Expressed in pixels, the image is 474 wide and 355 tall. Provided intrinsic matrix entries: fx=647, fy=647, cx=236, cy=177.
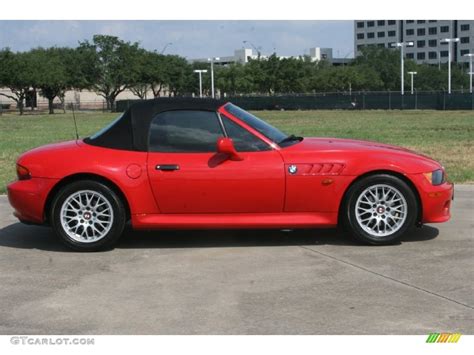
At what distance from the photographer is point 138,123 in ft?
21.0

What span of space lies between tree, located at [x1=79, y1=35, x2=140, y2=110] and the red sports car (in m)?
74.6

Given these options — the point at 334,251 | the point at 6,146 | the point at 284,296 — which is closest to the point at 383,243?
the point at 334,251

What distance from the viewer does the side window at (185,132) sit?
20.6 ft

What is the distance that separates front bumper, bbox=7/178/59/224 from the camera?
6270mm

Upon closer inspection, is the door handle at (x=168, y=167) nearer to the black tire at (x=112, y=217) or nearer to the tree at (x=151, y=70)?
the black tire at (x=112, y=217)

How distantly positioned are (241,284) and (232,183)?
1260 mm

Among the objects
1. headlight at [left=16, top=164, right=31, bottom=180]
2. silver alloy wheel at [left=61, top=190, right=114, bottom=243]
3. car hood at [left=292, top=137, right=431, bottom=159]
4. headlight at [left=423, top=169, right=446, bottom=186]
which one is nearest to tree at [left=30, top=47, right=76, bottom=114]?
headlight at [left=16, top=164, right=31, bottom=180]

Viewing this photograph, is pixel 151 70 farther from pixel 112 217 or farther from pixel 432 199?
pixel 432 199

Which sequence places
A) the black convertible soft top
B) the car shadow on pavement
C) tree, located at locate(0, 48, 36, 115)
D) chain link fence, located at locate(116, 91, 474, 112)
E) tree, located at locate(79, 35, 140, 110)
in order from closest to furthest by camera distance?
the black convertible soft top, the car shadow on pavement, chain link fence, located at locate(116, 91, 474, 112), tree, located at locate(0, 48, 36, 115), tree, located at locate(79, 35, 140, 110)

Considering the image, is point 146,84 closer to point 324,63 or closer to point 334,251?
point 324,63

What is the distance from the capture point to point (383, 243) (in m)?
6.33

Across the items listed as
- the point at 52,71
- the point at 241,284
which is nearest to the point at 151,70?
the point at 52,71

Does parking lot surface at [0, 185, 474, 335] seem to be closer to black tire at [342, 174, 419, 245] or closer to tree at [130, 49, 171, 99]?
black tire at [342, 174, 419, 245]

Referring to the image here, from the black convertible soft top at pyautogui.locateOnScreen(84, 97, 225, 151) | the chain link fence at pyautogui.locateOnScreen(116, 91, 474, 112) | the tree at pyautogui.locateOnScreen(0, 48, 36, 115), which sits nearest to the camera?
the black convertible soft top at pyautogui.locateOnScreen(84, 97, 225, 151)
